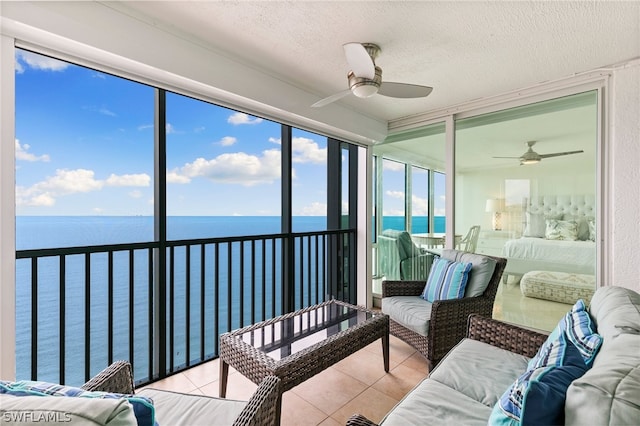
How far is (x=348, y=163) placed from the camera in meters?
3.93

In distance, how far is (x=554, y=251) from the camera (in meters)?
2.65

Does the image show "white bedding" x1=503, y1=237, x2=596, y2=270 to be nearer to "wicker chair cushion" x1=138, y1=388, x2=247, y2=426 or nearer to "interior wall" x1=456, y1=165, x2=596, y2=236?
"interior wall" x1=456, y1=165, x2=596, y2=236

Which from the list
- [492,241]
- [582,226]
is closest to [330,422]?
[492,241]

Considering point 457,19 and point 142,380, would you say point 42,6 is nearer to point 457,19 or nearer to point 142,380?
point 457,19

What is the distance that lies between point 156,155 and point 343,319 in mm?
1798

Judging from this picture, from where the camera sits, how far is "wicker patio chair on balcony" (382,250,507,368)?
2120 mm

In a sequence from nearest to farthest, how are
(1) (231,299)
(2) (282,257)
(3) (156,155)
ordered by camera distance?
1. (3) (156,155)
2. (1) (231,299)
3. (2) (282,257)

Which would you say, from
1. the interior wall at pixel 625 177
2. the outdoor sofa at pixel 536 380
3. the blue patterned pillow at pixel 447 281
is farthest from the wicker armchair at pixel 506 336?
the interior wall at pixel 625 177

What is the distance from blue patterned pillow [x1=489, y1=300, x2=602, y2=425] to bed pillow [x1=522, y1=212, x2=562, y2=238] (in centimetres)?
179

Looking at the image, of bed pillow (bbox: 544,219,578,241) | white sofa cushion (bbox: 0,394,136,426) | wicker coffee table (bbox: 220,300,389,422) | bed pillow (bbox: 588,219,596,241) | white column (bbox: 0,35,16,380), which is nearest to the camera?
white sofa cushion (bbox: 0,394,136,426)

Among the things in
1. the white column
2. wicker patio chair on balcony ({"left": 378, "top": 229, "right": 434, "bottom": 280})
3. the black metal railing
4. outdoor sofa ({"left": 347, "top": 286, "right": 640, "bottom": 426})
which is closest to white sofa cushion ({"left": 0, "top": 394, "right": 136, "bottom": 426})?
outdoor sofa ({"left": 347, "top": 286, "right": 640, "bottom": 426})

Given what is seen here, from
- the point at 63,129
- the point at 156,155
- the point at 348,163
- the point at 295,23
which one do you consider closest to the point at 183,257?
the point at 156,155

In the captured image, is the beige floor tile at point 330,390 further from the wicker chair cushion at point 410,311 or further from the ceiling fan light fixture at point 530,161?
the ceiling fan light fixture at point 530,161

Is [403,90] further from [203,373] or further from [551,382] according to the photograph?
[203,373]
